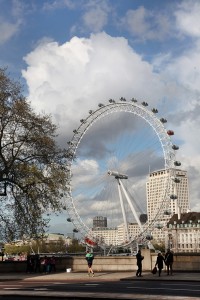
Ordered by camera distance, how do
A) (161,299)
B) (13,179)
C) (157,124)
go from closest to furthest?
(161,299) → (13,179) → (157,124)

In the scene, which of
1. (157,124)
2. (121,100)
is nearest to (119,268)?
(157,124)

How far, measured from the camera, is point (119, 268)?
40.5m

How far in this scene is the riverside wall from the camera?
123 ft

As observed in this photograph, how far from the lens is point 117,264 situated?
4050cm

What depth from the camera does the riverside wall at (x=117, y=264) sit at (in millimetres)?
37406

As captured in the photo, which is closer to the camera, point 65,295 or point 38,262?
point 65,295

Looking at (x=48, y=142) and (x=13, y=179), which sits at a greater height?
(x=48, y=142)

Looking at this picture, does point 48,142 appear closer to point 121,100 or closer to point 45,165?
point 45,165

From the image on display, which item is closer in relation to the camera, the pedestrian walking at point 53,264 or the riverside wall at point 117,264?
the riverside wall at point 117,264

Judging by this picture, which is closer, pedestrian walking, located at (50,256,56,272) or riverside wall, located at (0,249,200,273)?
riverside wall, located at (0,249,200,273)

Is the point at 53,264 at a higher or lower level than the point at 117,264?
lower

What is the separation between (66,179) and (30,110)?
261 inches

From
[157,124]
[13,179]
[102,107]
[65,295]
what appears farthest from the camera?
[102,107]

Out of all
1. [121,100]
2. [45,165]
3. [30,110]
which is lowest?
[45,165]
